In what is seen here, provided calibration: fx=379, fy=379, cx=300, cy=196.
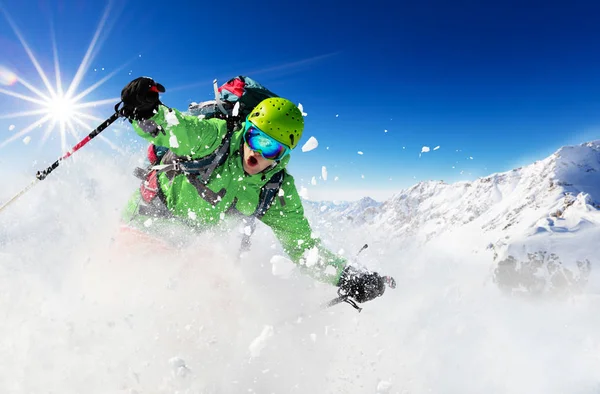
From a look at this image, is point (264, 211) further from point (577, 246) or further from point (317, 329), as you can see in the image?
point (577, 246)

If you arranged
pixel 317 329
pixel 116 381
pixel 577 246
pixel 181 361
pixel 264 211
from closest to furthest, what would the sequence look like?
pixel 116 381 → pixel 181 361 → pixel 264 211 → pixel 317 329 → pixel 577 246

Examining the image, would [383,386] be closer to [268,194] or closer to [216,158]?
[268,194]

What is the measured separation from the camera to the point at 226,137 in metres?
4.67

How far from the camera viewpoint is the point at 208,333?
5641 mm

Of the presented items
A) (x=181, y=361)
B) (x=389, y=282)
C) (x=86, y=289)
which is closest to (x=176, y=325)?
(x=181, y=361)

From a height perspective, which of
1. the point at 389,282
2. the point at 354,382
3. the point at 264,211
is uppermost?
the point at 264,211

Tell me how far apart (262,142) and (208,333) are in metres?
3.04

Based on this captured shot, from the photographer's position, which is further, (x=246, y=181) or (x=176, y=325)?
(x=176, y=325)

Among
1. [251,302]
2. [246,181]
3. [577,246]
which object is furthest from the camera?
[577,246]

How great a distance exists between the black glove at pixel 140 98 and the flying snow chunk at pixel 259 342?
3757 millimetres

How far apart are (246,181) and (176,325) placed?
2373 millimetres

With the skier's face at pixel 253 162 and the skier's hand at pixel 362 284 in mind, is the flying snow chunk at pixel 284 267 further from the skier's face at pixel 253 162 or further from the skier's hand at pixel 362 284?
the skier's face at pixel 253 162

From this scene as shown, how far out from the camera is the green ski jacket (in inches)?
152

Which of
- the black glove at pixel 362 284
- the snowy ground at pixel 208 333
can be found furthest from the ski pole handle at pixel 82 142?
the black glove at pixel 362 284
